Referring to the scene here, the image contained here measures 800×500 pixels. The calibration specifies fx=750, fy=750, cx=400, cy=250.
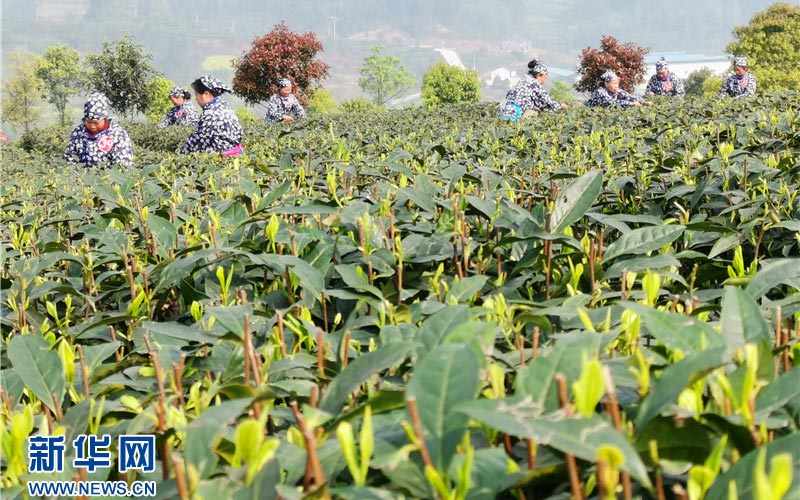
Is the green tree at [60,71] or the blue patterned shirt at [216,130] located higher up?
the green tree at [60,71]

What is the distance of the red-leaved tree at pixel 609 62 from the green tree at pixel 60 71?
62.2 m

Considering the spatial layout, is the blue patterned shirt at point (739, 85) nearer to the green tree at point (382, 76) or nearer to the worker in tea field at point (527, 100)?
the worker in tea field at point (527, 100)

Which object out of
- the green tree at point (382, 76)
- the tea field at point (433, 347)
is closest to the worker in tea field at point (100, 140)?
the tea field at point (433, 347)

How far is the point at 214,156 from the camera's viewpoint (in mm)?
5023

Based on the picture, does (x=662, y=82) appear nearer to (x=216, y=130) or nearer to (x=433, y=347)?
(x=216, y=130)

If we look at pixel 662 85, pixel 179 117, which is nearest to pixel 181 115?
pixel 179 117

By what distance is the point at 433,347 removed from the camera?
99 centimetres

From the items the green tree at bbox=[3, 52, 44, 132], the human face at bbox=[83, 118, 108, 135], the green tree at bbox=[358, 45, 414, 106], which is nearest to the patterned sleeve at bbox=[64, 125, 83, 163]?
the human face at bbox=[83, 118, 108, 135]

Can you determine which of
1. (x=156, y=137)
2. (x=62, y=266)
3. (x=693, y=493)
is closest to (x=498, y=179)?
(x=62, y=266)

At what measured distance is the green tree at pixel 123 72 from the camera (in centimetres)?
3016

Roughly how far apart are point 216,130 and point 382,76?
98.3 m

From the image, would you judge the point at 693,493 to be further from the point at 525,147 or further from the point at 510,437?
the point at 525,147

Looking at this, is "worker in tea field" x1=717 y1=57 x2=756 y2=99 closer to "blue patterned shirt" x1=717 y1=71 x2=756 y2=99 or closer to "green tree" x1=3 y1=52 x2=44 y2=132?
"blue patterned shirt" x1=717 y1=71 x2=756 y2=99

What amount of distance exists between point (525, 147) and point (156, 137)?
9.71 meters
